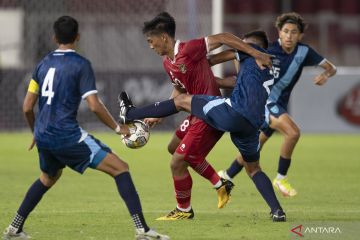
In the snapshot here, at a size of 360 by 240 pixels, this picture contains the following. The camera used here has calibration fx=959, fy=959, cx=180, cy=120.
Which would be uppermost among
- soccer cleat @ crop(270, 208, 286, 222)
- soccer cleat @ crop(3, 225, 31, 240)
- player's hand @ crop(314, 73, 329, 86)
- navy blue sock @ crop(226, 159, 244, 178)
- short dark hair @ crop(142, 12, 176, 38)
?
short dark hair @ crop(142, 12, 176, 38)

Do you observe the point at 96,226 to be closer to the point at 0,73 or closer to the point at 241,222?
the point at 241,222

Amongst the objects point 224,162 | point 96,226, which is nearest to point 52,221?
point 96,226

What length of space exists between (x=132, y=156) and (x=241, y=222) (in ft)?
29.5

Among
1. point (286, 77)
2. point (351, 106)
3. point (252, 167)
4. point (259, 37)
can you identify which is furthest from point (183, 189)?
point (351, 106)

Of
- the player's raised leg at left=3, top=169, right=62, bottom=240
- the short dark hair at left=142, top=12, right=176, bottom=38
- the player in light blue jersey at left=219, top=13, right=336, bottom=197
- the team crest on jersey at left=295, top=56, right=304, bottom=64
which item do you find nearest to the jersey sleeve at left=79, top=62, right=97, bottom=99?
the player's raised leg at left=3, top=169, right=62, bottom=240

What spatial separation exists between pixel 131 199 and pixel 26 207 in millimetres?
963

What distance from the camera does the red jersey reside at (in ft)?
30.3

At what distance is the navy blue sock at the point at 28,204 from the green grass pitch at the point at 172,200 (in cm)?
30

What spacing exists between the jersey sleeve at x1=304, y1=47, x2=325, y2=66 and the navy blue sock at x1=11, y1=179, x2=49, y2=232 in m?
5.14

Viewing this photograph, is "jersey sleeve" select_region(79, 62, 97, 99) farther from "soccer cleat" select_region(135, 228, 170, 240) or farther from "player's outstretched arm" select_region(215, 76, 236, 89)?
"player's outstretched arm" select_region(215, 76, 236, 89)

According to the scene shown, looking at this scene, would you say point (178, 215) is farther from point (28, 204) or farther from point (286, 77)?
point (286, 77)

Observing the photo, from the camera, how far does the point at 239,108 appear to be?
8953 millimetres

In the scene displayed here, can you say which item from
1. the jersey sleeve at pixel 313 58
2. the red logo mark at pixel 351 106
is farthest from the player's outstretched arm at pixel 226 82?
the red logo mark at pixel 351 106

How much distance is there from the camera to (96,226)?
29.1ft
